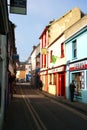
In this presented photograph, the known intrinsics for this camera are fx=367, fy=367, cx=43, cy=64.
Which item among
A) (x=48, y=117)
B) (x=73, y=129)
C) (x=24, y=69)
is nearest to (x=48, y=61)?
(x=48, y=117)

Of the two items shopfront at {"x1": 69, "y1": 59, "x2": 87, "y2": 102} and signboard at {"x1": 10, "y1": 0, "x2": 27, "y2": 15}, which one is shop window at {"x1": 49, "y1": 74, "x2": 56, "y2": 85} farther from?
signboard at {"x1": 10, "y1": 0, "x2": 27, "y2": 15}

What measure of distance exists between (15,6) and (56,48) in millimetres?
30538

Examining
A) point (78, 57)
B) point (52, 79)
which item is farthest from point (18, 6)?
point (52, 79)

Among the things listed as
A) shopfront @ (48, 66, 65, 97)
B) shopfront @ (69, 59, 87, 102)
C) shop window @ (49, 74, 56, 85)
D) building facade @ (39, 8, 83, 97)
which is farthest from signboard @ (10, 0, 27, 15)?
shop window @ (49, 74, 56, 85)

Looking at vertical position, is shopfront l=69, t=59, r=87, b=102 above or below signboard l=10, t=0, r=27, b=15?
below

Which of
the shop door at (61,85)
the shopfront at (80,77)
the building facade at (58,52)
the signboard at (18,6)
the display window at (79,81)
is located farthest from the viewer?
the shop door at (61,85)

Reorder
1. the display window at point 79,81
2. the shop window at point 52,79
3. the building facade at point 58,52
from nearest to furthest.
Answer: the display window at point 79,81, the building facade at point 58,52, the shop window at point 52,79

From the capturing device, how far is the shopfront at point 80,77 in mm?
28547

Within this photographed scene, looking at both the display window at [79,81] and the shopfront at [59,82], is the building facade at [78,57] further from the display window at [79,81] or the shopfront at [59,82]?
the shopfront at [59,82]

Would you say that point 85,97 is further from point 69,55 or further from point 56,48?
point 56,48

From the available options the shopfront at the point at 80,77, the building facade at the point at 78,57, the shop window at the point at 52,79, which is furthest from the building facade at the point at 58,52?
the shopfront at the point at 80,77

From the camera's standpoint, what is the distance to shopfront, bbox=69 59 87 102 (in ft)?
93.7

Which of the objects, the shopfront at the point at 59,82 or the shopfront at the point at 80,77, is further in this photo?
the shopfront at the point at 59,82

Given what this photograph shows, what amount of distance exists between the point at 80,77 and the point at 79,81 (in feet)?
1.97
